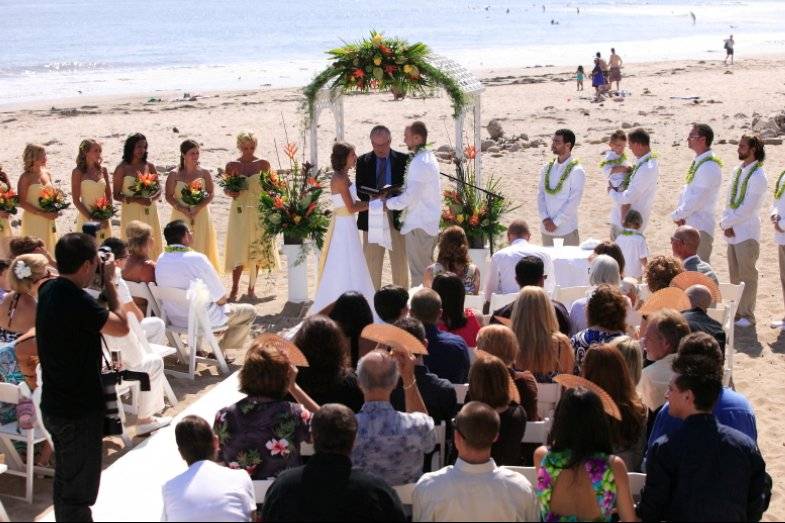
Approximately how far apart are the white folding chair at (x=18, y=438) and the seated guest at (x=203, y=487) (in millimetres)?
2345

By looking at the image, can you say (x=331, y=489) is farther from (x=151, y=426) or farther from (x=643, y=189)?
(x=643, y=189)

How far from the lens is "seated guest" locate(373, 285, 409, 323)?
715cm

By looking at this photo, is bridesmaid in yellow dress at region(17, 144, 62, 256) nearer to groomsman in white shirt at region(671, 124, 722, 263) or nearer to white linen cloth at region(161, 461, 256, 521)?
groomsman in white shirt at region(671, 124, 722, 263)

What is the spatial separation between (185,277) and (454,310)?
3.12m

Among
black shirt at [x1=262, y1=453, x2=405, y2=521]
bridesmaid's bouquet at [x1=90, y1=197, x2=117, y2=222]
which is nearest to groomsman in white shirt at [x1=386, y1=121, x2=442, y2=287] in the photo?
bridesmaid's bouquet at [x1=90, y1=197, x2=117, y2=222]

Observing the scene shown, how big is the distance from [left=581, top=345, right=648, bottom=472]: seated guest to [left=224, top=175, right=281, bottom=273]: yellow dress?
7136 mm

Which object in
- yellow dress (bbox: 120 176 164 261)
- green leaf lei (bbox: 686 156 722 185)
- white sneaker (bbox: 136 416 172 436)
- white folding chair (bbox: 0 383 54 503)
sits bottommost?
white sneaker (bbox: 136 416 172 436)

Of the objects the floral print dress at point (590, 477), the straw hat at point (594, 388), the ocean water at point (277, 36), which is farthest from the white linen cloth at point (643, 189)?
the ocean water at point (277, 36)

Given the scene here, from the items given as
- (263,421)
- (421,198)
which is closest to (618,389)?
(263,421)

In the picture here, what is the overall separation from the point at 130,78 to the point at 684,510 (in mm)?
46135

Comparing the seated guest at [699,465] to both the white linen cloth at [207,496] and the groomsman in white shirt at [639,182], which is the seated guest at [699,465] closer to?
the white linen cloth at [207,496]

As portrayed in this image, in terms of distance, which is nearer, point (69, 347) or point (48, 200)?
point (69, 347)

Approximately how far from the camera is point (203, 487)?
195 inches

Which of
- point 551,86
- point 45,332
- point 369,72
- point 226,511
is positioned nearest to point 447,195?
point 369,72
